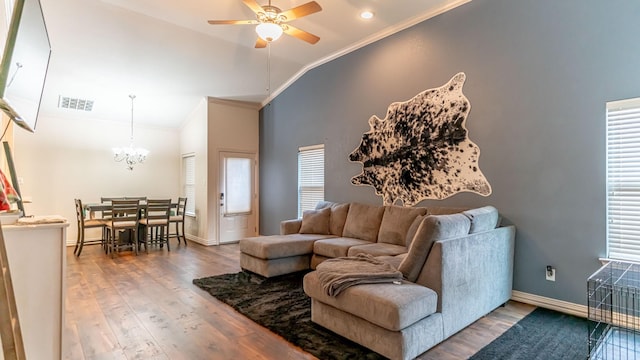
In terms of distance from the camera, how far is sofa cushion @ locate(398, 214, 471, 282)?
252cm

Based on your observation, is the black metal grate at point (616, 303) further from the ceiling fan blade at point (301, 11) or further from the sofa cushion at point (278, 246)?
the ceiling fan blade at point (301, 11)

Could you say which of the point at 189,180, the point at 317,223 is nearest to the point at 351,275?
the point at 317,223

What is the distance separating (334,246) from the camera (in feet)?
13.4

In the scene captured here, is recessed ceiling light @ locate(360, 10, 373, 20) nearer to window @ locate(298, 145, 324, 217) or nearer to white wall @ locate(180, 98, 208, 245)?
window @ locate(298, 145, 324, 217)

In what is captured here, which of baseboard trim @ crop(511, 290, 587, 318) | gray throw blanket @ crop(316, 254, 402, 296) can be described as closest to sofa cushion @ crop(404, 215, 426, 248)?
gray throw blanket @ crop(316, 254, 402, 296)

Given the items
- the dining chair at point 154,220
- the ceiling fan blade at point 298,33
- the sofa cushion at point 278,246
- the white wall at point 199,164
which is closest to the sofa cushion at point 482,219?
the sofa cushion at point 278,246

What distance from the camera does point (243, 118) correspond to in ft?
23.0

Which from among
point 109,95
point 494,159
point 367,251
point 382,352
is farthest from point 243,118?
point 382,352

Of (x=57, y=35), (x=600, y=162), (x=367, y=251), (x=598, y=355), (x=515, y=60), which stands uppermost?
(x=57, y=35)

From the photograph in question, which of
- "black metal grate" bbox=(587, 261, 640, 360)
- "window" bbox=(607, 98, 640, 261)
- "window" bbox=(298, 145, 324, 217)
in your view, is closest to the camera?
"black metal grate" bbox=(587, 261, 640, 360)

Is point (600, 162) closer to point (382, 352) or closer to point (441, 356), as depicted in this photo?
point (441, 356)

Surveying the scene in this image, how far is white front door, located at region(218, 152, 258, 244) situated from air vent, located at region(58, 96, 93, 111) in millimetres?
2633

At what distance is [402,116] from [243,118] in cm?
381

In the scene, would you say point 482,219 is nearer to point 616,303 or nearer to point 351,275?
point 616,303
